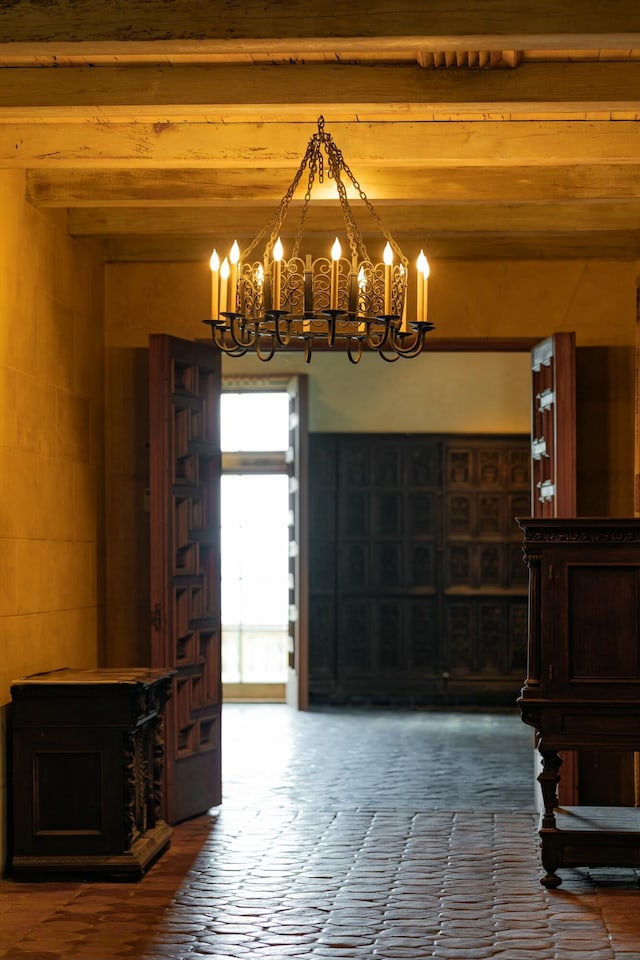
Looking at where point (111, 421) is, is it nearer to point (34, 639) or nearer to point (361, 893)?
point (34, 639)

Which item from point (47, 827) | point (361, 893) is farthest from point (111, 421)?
point (361, 893)

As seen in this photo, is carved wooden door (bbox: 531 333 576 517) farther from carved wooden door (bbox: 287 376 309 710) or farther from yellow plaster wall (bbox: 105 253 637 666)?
carved wooden door (bbox: 287 376 309 710)

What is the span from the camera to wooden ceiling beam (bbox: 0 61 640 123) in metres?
5.55

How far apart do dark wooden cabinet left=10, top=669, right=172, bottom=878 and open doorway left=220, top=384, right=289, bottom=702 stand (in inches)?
287

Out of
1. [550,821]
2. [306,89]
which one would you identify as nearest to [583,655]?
[550,821]

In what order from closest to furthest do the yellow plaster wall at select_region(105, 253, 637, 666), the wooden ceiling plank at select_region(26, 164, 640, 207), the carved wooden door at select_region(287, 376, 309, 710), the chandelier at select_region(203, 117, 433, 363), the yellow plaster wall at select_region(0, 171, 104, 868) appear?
the chandelier at select_region(203, 117, 433, 363)
the yellow plaster wall at select_region(0, 171, 104, 868)
the wooden ceiling plank at select_region(26, 164, 640, 207)
the yellow plaster wall at select_region(105, 253, 637, 666)
the carved wooden door at select_region(287, 376, 309, 710)

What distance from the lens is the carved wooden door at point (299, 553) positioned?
13.3 metres

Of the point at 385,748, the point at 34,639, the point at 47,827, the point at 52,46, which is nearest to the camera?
the point at 52,46

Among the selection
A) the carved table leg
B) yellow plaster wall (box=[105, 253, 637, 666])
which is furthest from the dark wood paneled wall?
the carved table leg

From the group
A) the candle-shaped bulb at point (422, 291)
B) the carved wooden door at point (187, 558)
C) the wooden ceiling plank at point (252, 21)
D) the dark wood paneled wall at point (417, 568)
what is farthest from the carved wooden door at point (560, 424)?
the dark wood paneled wall at point (417, 568)

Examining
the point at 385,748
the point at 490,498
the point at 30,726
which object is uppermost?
the point at 490,498

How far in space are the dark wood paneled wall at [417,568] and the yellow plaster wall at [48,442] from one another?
5.45 m

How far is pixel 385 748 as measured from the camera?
36.6 feet

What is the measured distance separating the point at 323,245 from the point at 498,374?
5.43 meters
